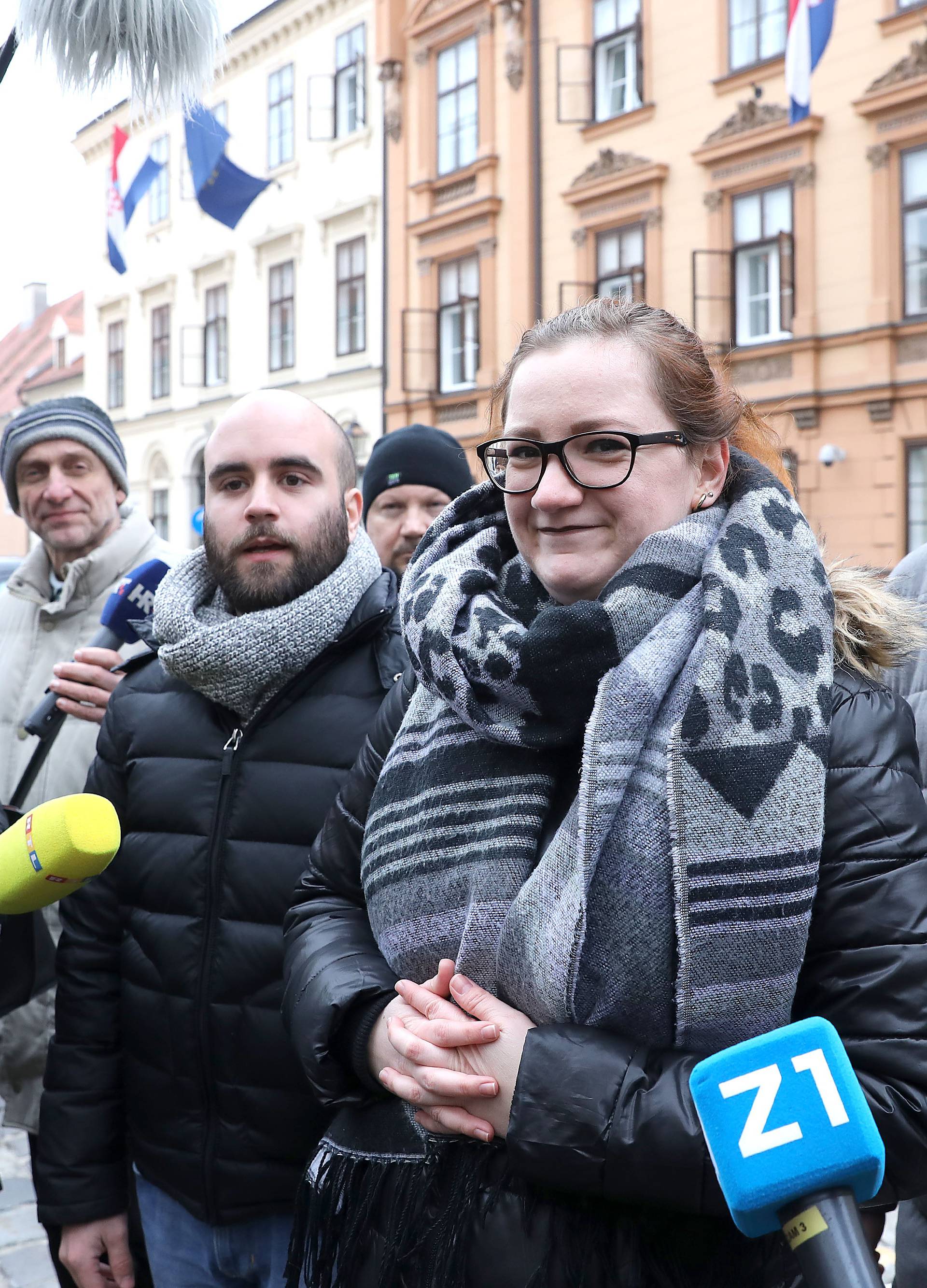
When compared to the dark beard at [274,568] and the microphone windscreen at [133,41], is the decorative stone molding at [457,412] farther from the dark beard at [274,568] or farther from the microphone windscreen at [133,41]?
the dark beard at [274,568]

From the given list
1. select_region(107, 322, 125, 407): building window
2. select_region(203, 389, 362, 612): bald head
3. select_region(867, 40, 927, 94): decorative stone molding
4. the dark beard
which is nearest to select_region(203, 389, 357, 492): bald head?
select_region(203, 389, 362, 612): bald head

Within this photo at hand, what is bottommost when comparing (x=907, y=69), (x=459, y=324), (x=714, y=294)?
(x=714, y=294)

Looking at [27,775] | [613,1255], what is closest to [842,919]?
[613,1255]

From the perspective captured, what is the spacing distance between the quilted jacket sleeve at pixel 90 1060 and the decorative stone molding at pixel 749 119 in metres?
14.2

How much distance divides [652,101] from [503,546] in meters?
15.6

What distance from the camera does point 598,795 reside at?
4.73 ft

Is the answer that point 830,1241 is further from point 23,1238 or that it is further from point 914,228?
point 914,228

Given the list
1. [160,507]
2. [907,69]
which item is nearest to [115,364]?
[160,507]

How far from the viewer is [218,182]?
13000 millimetres

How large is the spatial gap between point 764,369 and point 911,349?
1801mm

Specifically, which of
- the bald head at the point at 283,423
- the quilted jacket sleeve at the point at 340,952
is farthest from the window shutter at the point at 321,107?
the quilted jacket sleeve at the point at 340,952

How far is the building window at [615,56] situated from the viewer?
16.3m

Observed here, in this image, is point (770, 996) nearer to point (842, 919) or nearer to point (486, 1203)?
point (842, 919)

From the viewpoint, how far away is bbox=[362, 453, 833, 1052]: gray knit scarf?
4.58 ft
